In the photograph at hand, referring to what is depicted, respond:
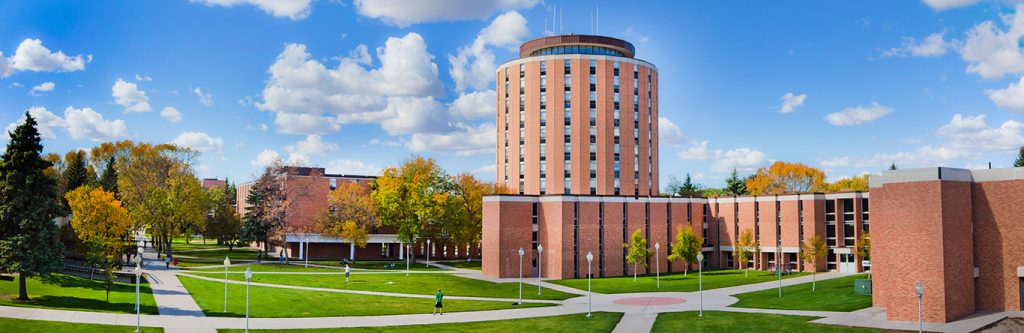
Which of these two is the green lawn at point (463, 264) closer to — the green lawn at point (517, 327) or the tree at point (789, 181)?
the green lawn at point (517, 327)

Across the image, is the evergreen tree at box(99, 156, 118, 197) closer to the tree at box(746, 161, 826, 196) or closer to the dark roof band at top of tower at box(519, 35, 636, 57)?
the dark roof band at top of tower at box(519, 35, 636, 57)

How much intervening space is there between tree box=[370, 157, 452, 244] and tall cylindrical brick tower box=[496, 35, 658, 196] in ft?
41.0

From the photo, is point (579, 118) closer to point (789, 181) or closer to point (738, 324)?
point (789, 181)

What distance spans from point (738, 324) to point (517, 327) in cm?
1067

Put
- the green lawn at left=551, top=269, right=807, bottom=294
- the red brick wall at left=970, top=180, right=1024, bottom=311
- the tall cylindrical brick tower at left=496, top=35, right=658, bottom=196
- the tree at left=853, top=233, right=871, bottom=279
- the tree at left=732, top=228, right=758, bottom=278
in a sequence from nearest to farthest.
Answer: the red brick wall at left=970, top=180, right=1024, bottom=311 < the green lawn at left=551, top=269, right=807, bottom=294 < the tree at left=853, top=233, right=871, bottom=279 < the tree at left=732, top=228, right=758, bottom=278 < the tall cylindrical brick tower at left=496, top=35, right=658, bottom=196

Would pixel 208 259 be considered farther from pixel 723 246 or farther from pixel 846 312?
pixel 846 312

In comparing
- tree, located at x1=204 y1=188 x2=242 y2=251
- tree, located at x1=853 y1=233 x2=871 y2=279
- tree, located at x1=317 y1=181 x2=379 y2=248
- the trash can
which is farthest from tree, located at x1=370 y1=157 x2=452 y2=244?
the trash can

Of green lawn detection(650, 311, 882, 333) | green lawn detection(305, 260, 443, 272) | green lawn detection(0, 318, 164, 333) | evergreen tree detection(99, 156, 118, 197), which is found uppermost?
evergreen tree detection(99, 156, 118, 197)

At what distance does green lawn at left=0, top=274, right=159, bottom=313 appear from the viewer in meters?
38.0

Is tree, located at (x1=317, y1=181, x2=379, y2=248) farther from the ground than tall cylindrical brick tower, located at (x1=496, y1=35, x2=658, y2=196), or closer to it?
A: closer to it

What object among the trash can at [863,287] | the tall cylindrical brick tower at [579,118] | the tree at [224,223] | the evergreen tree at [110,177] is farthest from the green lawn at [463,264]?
the evergreen tree at [110,177]

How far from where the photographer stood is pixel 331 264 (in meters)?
81.9

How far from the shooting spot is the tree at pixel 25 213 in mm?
37531

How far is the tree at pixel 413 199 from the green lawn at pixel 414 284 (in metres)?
13.0
